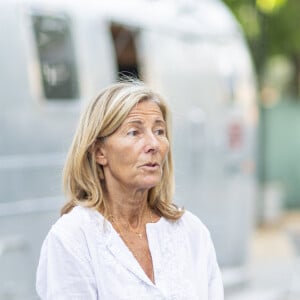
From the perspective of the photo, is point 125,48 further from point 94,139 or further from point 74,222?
point 74,222

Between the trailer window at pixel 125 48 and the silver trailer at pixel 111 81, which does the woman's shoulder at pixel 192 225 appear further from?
the trailer window at pixel 125 48

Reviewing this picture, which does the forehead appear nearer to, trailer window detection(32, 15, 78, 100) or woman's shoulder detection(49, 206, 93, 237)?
woman's shoulder detection(49, 206, 93, 237)

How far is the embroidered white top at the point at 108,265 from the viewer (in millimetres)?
2963

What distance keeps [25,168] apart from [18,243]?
458 millimetres

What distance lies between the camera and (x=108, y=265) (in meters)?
2.99

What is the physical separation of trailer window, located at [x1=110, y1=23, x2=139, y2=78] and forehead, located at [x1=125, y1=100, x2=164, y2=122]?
171 inches

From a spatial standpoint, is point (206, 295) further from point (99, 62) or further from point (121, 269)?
point (99, 62)

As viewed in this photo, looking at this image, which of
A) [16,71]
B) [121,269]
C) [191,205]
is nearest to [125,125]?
[121,269]

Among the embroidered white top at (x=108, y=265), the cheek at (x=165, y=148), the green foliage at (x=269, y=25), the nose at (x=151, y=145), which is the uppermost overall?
the nose at (x=151, y=145)

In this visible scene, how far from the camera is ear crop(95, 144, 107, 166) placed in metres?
3.19

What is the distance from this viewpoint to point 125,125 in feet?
10.3

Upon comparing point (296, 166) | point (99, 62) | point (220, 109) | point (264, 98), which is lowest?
point (296, 166)

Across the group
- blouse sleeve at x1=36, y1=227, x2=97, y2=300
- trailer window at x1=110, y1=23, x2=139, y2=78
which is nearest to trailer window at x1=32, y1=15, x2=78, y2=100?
trailer window at x1=110, y1=23, x2=139, y2=78

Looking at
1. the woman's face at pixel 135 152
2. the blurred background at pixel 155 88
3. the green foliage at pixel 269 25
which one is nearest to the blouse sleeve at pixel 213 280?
the woman's face at pixel 135 152
